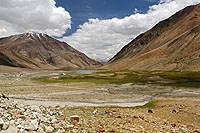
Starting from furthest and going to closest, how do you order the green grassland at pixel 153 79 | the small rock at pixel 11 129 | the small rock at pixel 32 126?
the green grassland at pixel 153 79 → the small rock at pixel 32 126 → the small rock at pixel 11 129

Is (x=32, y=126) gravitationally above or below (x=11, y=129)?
below

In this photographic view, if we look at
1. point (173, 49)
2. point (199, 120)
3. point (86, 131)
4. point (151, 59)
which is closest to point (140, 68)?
point (151, 59)

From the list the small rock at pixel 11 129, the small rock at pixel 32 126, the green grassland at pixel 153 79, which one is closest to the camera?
the small rock at pixel 11 129

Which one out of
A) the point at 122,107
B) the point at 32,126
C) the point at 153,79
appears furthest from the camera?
the point at 153,79

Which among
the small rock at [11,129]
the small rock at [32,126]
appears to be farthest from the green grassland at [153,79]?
the small rock at [11,129]

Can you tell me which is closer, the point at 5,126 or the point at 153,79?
the point at 5,126

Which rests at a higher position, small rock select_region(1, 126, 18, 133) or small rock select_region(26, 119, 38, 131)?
small rock select_region(1, 126, 18, 133)

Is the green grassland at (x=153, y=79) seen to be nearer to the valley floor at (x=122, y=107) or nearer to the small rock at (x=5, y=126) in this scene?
the valley floor at (x=122, y=107)

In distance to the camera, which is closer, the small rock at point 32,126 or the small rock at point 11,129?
the small rock at point 11,129

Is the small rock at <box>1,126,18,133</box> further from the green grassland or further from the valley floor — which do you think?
the green grassland

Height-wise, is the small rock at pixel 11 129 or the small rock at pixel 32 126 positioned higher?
the small rock at pixel 11 129

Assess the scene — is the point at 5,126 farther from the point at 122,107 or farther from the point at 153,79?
the point at 153,79

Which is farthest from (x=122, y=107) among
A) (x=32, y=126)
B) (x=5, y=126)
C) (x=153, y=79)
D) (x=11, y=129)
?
(x=153, y=79)

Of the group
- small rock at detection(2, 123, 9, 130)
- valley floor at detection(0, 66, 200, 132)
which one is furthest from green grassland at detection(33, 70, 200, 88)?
small rock at detection(2, 123, 9, 130)
